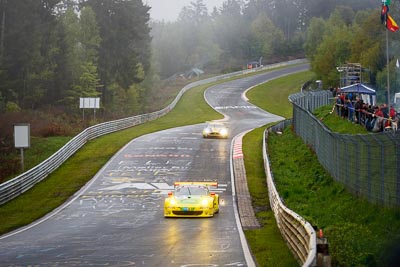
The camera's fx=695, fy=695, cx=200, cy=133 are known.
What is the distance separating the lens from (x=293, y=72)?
12612 centimetres

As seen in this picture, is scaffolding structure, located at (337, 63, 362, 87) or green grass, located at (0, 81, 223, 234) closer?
green grass, located at (0, 81, 223, 234)

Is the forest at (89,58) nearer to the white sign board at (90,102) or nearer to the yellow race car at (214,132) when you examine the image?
the white sign board at (90,102)

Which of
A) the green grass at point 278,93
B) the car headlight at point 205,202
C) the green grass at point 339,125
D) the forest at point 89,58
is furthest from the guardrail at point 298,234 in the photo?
the green grass at point 278,93

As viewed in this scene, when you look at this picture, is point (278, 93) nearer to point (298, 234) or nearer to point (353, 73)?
point (353, 73)

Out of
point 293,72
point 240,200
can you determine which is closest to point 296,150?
point 240,200

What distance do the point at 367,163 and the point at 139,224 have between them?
29.2 feet

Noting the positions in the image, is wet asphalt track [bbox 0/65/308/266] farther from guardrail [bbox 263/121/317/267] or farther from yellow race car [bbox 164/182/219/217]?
guardrail [bbox 263/121/317/267]

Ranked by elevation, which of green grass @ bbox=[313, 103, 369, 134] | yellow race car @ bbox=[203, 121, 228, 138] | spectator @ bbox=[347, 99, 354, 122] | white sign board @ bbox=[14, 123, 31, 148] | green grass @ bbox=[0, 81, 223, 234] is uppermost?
spectator @ bbox=[347, 99, 354, 122]

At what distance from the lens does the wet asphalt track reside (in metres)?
17.5

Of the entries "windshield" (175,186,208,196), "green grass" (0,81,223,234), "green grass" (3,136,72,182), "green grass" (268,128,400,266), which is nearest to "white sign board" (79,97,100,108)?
"green grass" (0,81,223,234)

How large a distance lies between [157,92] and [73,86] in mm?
31437

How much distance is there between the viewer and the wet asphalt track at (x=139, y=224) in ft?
57.4

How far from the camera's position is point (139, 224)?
24.6 m

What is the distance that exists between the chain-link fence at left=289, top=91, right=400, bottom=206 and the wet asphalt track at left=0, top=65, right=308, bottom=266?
151 inches
